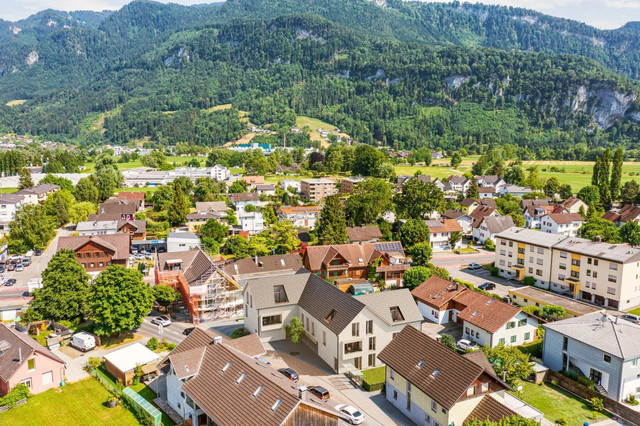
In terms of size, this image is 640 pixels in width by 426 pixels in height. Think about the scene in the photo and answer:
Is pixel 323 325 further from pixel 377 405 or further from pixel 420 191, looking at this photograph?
pixel 420 191

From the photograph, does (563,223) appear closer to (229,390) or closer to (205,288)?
(205,288)

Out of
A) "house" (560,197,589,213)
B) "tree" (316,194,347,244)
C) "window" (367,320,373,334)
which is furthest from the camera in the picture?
"house" (560,197,589,213)

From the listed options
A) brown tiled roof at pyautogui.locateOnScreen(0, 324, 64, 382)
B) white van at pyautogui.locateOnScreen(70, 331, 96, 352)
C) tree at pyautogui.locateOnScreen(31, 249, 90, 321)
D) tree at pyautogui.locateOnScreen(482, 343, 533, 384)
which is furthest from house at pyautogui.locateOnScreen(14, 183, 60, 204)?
tree at pyautogui.locateOnScreen(482, 343, 533, 384)

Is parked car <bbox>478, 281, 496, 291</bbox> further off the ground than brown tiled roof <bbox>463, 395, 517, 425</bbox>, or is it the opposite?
brown tiled roof <bbox>463, 395, 517, 425</bbox>

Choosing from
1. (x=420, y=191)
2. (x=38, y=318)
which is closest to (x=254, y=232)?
(x=420, y=191)

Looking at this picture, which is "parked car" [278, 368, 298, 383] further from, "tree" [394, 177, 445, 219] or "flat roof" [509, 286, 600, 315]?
"tree" [394, 177, 445, 219]

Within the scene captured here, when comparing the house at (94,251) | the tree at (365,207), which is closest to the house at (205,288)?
the house at (94,251)

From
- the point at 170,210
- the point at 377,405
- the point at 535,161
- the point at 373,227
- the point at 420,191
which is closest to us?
the point at 377,405

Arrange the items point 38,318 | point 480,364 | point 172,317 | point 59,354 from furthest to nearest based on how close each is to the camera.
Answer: point 172,317
point 38,318
point 59,354
point 480,364
